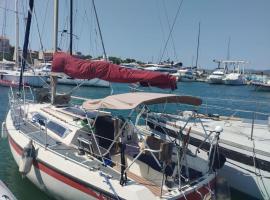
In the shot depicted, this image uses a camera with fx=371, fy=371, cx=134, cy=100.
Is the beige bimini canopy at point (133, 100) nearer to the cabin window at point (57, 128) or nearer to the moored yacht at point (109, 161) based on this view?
the moored yacht at point (109, 161)

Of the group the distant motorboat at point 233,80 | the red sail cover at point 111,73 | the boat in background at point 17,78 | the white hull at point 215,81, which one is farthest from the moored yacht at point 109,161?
the white hull at point 215,81

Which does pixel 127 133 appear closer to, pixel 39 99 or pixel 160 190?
pixel 160 190

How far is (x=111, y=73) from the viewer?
1012 cm

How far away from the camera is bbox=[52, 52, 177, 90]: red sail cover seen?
9.77m

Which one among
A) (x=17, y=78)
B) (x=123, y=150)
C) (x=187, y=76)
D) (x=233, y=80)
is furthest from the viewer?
(x=187, y=76)

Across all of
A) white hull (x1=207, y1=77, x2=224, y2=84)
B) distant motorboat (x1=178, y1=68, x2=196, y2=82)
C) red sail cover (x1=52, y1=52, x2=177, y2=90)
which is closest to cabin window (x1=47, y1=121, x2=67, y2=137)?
red sail cover (x1=52, y1=52, x2=177, y2=90)

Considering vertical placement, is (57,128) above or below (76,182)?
above

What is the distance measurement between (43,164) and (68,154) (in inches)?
26.1

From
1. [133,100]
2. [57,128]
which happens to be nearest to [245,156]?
[133,100]

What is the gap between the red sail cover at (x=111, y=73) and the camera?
32.1 ft

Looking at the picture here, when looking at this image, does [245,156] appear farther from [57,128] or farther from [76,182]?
[57,128]

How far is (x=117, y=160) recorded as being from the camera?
29.9 feet

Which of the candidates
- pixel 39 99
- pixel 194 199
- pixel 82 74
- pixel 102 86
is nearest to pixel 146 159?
pixel 194 199

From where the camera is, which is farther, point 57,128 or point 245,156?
point 57,128
